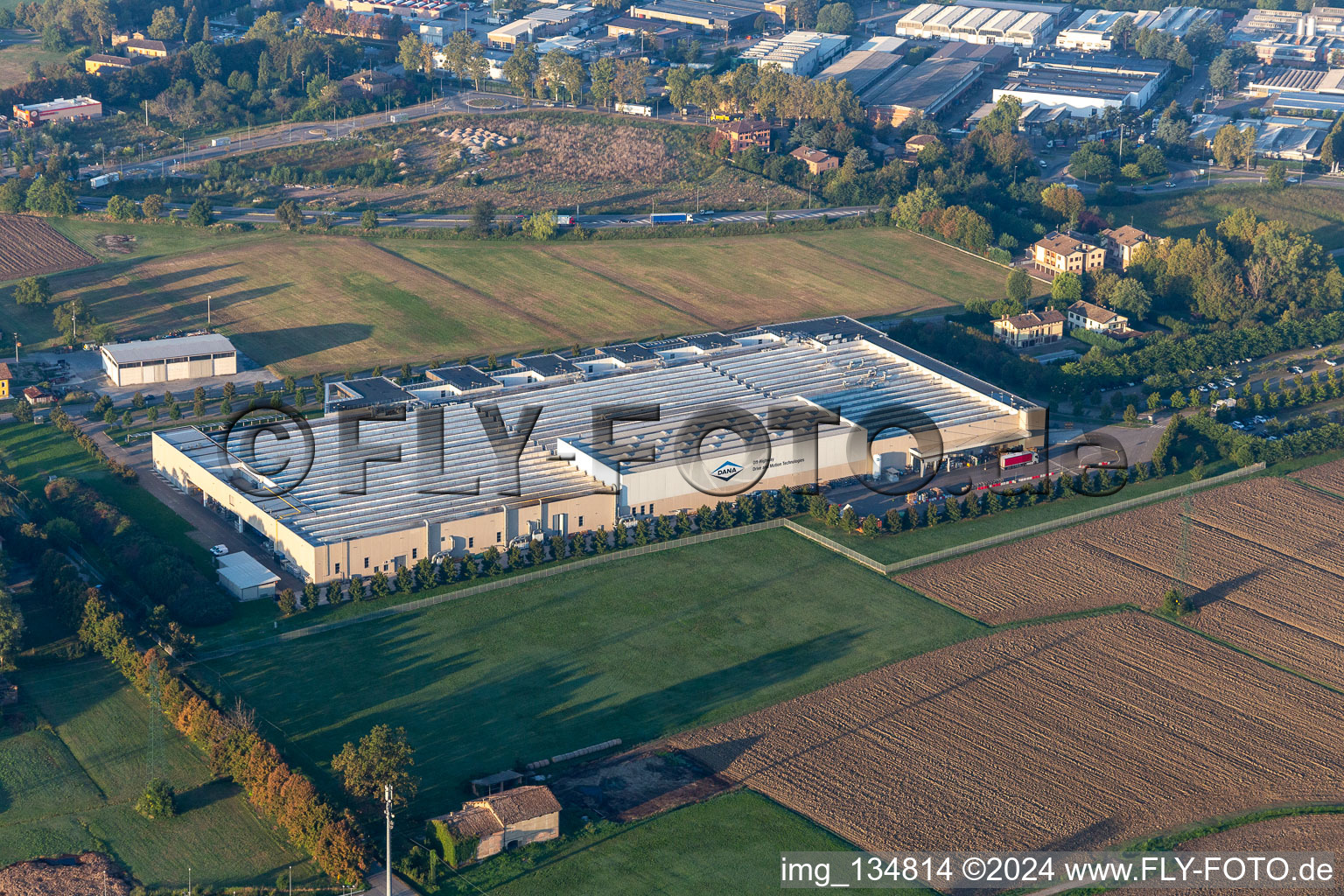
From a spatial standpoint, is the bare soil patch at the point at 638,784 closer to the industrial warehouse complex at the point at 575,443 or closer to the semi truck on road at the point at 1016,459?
the industrial warehouse complex at the point at 575,443

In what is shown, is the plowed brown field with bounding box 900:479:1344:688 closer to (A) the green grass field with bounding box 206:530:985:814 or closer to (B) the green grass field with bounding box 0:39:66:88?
(A) the green grass field with bounding box 206:530:985:814

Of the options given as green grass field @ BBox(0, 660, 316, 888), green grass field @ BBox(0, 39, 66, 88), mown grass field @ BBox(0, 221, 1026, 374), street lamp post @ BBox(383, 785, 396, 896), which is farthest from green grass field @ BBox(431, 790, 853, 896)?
green grass field @ BBox(0, 39, 66, 88)

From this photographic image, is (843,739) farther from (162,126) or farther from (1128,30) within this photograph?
(1128,30)

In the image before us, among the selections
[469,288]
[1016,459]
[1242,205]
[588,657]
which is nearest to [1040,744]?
[588,657]

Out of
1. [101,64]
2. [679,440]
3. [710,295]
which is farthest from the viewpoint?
[101,64]

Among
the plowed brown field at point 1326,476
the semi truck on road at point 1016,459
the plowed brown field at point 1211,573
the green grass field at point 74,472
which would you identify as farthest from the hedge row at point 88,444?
the plowed brown field at point 1326,476

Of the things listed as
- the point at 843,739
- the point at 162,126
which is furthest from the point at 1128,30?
the point at 843,739

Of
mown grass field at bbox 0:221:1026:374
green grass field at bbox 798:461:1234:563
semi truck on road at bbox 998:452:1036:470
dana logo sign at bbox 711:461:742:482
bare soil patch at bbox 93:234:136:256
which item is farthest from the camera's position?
bare soil patch at bbox 93:234:136:256
